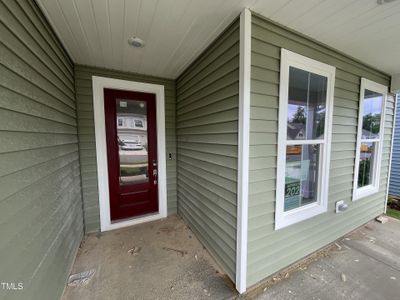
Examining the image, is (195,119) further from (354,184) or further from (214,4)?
(354,184)

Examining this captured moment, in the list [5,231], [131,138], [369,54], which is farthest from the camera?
[131,138]

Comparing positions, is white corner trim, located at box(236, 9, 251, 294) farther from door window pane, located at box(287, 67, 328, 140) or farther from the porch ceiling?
door window pane, located at box(287, 67, 328, 140)

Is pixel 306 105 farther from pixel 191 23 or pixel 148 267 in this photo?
pixel 148 267

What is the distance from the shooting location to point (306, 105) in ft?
6.34

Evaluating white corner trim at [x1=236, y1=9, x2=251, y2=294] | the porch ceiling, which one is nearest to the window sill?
white corner trim at [x1=236, y1=9, x2=251, y2=294]

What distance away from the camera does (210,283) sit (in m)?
1.70

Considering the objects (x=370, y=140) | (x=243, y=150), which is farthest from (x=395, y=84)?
(x=243, y=150)

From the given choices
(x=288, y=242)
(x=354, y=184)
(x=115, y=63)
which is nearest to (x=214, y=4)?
(x=115, y=63)

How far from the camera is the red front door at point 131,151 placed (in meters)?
2.65

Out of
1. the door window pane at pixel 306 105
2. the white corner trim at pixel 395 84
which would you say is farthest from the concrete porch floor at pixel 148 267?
the white corner trim at pixel 395 84

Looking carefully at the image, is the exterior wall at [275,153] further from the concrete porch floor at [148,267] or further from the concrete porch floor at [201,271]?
the concrete porch floor at [148,267]

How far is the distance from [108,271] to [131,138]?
1770 millimetres

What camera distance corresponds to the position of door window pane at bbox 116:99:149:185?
2701mm

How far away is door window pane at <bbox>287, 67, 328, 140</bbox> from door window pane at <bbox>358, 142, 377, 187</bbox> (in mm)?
1295
